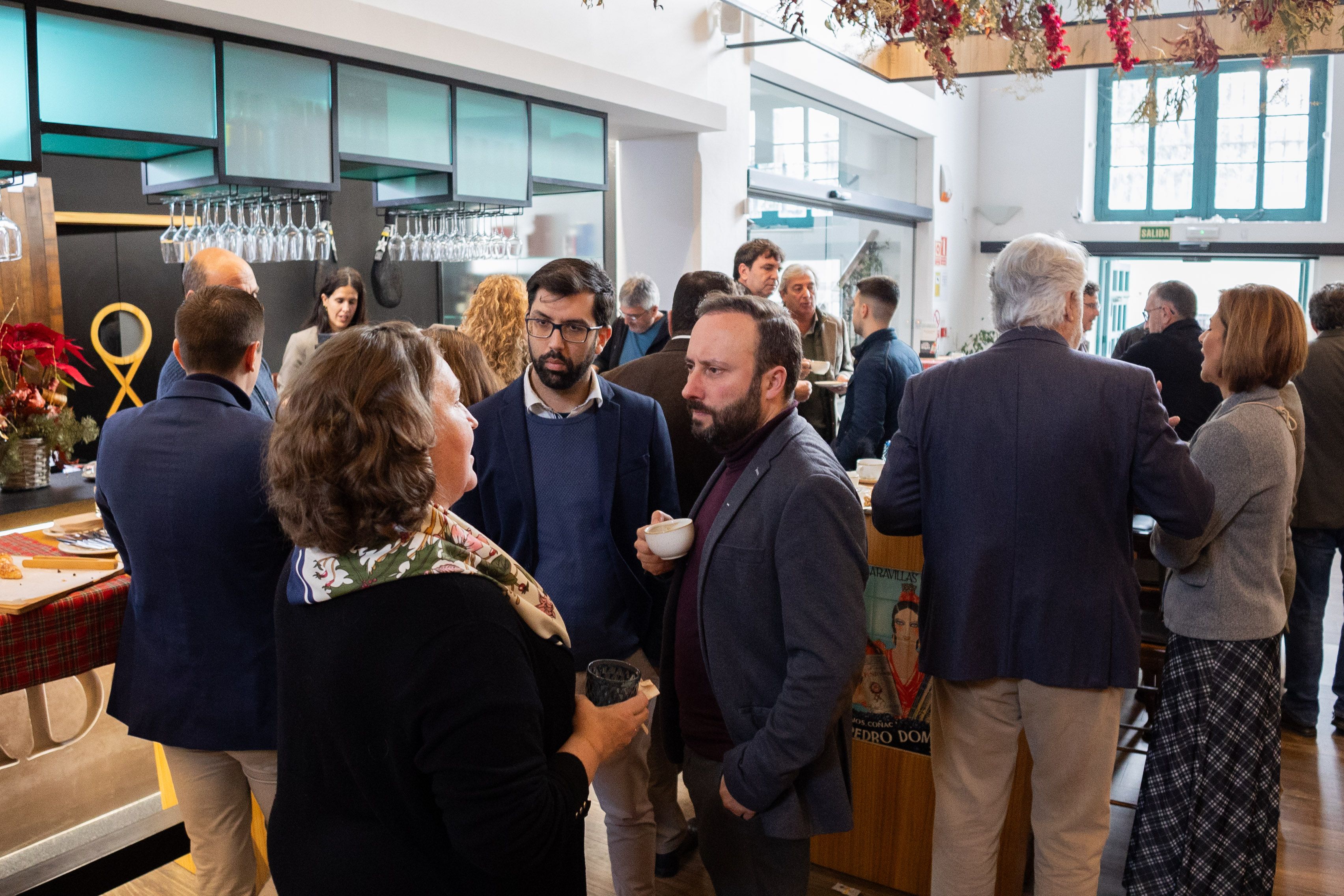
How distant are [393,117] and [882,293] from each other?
2.57 meters

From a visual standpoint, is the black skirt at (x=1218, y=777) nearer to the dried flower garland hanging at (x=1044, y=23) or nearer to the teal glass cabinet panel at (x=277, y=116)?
the dried flower garland hanging at (x=1044, y=23)

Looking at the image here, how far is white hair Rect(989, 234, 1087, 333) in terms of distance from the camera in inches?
92.2

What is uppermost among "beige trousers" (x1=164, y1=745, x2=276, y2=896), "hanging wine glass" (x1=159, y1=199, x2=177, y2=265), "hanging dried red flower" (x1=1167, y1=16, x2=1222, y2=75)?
"hanging dried red flower" (x1=1167, y1=16, x2=1222, y2=75)

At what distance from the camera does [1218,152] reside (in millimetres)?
12945

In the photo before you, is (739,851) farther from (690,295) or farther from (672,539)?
(690,295)

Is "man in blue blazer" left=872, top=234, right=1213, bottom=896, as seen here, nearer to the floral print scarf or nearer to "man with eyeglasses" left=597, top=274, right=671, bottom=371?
the floral print scarf

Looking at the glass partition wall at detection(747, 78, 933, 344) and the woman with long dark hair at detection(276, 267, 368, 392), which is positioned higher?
the glass partition wall at detection(747, 78, 933, 344)

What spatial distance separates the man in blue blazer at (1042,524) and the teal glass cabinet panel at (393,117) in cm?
346

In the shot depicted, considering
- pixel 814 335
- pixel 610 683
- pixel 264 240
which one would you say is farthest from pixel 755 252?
pixel 610 683

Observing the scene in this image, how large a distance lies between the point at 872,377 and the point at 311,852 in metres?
3.66

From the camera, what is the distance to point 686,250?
754cm

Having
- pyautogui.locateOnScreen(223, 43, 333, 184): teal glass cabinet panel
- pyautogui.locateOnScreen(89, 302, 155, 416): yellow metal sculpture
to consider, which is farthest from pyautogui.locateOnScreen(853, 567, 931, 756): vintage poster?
pyautogui.locateOnScreen(89, 302, 155, 416): yellow metal sculpture

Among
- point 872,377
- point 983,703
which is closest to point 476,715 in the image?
point 983,703

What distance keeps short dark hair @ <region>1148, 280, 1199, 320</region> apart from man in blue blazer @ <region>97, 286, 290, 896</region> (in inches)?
179
